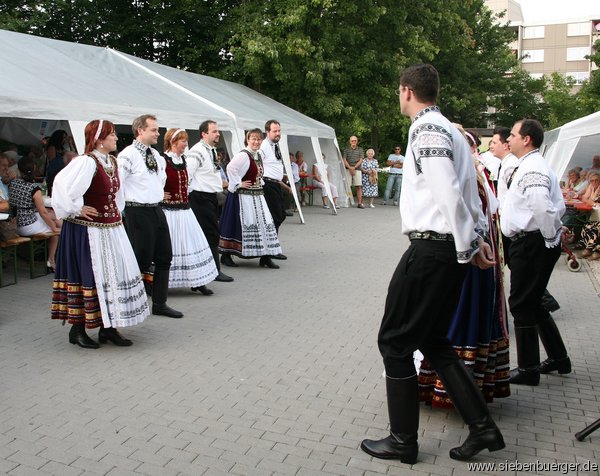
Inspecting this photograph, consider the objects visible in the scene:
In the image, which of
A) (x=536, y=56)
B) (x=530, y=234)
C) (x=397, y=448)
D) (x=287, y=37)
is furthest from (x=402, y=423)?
(x=536, y=56)

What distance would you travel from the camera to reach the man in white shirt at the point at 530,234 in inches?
174

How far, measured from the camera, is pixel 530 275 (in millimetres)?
4500

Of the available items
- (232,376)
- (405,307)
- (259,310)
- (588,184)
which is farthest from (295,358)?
(588,184)

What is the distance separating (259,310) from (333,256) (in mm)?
3596

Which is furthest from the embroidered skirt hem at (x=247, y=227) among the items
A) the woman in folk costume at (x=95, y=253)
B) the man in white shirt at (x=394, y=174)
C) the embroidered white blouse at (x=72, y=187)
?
the man in white shirt at (x=394, y=174)

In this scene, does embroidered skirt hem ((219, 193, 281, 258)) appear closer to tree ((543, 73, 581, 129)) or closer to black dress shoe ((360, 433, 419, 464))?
black dress shoe ((360, 433, 419, 464))

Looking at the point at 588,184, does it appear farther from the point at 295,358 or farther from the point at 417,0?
the point at 417,0

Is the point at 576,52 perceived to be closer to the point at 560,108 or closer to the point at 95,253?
the point at 560,108

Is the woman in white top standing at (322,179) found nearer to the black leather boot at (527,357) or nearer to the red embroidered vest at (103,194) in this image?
the red embroidered vest at (103,194)

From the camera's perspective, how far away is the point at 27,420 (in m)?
3.96

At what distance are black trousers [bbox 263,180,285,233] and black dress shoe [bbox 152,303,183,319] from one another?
314 cm

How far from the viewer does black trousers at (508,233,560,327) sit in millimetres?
4465

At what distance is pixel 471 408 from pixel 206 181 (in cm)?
505

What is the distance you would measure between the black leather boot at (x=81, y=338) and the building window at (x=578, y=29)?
86.2 m
